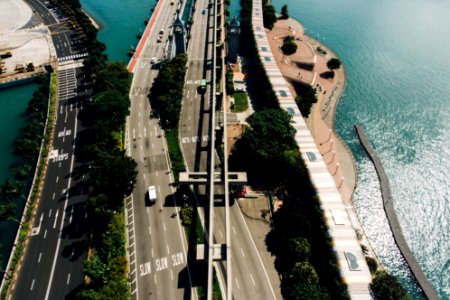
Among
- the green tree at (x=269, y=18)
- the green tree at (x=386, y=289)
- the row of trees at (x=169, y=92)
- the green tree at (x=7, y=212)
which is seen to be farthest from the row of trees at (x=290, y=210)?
the green tree at (x=269, y=18)

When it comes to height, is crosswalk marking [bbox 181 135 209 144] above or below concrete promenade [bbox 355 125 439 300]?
above

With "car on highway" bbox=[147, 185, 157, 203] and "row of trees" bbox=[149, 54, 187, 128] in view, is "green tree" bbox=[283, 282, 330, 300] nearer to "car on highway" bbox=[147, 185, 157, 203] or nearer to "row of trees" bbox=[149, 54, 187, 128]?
"car on highway" bbox=[147, 185, 157, 203]

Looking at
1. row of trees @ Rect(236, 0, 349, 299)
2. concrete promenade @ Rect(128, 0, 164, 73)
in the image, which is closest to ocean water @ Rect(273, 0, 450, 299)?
row of trees @ Rect(236, 0, 349, 299)

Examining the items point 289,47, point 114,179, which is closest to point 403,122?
point 289,47

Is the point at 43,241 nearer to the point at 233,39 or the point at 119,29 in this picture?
the point at 233,39

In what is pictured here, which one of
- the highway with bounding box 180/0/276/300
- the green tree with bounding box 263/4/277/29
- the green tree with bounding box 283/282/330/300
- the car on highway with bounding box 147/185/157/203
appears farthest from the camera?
the green tree with bounding box 263/4/277/29

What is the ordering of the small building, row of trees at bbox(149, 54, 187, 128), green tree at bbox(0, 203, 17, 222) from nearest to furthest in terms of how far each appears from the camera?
green tree at bbox(0, 203, 17, 222) → row of trees at bbox(149, 54, 187, 128) → the small building

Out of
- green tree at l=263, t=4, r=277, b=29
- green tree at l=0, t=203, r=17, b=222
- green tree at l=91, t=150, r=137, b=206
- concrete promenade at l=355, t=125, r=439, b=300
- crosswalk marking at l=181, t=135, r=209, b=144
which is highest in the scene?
green tree at l=263, t=4, r=277, b=29
